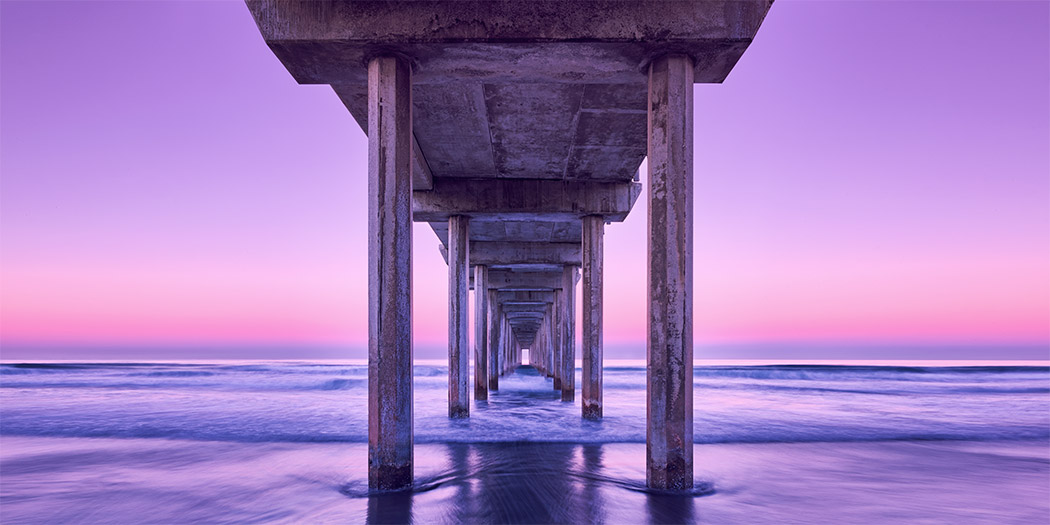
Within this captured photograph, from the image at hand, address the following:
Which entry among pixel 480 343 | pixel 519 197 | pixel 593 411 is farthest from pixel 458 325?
pixel 593 411

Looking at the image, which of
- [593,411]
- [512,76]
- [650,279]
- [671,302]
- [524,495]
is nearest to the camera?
[671,302]

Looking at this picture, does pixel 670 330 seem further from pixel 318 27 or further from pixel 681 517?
pixel 318 27

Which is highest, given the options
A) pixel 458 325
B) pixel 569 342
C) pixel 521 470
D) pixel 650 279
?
pixel 650 279

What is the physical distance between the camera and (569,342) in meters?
19.3

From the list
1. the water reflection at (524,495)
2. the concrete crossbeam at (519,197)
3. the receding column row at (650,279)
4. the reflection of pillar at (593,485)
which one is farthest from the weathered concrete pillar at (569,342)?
the receding column row at (650,279)

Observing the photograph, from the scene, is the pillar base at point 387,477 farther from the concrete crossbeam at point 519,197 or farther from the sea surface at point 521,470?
the concrete crossbeam at point 519,197

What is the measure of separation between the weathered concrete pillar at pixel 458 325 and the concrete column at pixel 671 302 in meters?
7.39

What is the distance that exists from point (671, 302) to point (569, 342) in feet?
44.5

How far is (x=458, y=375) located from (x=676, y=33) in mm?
9317

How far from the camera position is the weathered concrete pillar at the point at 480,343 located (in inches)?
653

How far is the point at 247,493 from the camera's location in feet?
22.9

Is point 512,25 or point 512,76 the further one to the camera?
point 512,76

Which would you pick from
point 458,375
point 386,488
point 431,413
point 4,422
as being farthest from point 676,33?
point 4,422

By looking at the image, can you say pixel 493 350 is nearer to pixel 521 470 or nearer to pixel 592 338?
pixel 592 338
